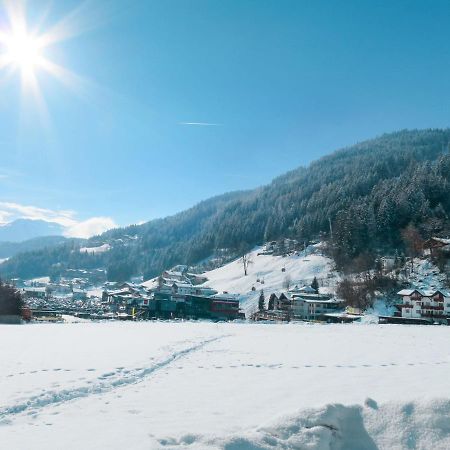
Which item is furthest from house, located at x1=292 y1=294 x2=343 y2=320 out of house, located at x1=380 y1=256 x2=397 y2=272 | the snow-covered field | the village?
the snow-covered field

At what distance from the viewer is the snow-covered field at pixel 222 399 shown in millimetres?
7090

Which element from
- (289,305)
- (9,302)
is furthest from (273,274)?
(9,302)

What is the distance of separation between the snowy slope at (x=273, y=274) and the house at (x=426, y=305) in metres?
27.0

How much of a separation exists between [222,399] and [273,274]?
356 ft

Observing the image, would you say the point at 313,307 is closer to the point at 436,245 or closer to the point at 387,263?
the point at 387,263

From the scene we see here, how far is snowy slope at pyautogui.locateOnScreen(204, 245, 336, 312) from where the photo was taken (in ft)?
341

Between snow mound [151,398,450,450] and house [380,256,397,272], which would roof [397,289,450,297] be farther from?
snow mound [151,398,450,450]

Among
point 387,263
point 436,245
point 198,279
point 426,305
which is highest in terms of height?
point 436,245

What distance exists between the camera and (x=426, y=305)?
217ft

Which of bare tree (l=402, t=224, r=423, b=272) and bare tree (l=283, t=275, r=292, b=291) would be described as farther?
bare tree (l=283, t=275, r=292, b=291)

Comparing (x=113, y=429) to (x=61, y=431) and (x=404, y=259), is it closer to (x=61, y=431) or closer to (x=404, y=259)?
(x=61, y=431)

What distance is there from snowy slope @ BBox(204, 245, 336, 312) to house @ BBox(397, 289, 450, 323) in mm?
27035

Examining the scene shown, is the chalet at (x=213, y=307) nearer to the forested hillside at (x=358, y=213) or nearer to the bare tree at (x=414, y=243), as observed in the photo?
the forested hillside at (x=358, y=213)

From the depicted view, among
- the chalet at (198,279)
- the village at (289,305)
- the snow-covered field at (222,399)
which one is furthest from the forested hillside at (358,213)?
the snow-covered field at (222,399)
